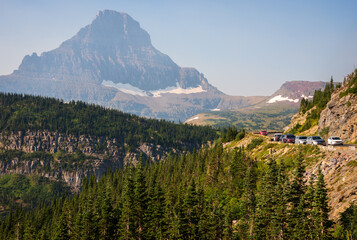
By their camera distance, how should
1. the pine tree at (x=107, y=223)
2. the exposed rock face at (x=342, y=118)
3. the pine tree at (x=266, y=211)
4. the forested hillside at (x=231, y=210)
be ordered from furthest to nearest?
the exposed rock face at (x=342, y=118)
the pine tree at (x=107, y=223)
the pine tree at (x=266, y=211)
the forested hillside at (x=231, y=210)

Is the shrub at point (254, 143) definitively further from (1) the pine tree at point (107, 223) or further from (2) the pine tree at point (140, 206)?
(1) the pine tree at point (107, 223)

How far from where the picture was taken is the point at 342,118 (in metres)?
97.2

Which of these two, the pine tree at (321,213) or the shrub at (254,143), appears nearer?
the pine tree at (321,213)

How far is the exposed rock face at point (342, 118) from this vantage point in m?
89.7

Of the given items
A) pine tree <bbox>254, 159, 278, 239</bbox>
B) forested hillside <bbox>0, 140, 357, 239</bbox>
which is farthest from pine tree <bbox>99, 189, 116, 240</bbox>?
pine tree <bbox>254, 159, 278, 239</bbox>

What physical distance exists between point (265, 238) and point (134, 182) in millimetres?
37864

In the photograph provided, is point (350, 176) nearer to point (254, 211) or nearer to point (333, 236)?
point (333, 236)

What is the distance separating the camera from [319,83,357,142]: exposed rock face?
89688 millimetres

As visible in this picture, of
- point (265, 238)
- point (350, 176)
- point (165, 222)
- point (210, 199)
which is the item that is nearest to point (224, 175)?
point (210, 199)

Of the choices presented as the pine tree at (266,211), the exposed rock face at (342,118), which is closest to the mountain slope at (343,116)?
the exposed rock face at (342,118)

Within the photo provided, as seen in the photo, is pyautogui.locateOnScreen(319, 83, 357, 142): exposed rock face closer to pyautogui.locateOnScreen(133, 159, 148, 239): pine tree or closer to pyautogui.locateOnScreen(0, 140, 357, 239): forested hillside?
pyautogui.locateOnScreen(0, 140, 357, 239): forested hillside

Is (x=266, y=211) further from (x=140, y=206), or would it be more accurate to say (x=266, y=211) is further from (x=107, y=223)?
(x=107, y=223)

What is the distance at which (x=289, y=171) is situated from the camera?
7125 centimetres

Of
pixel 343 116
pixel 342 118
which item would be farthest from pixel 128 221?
pixel 343 116
